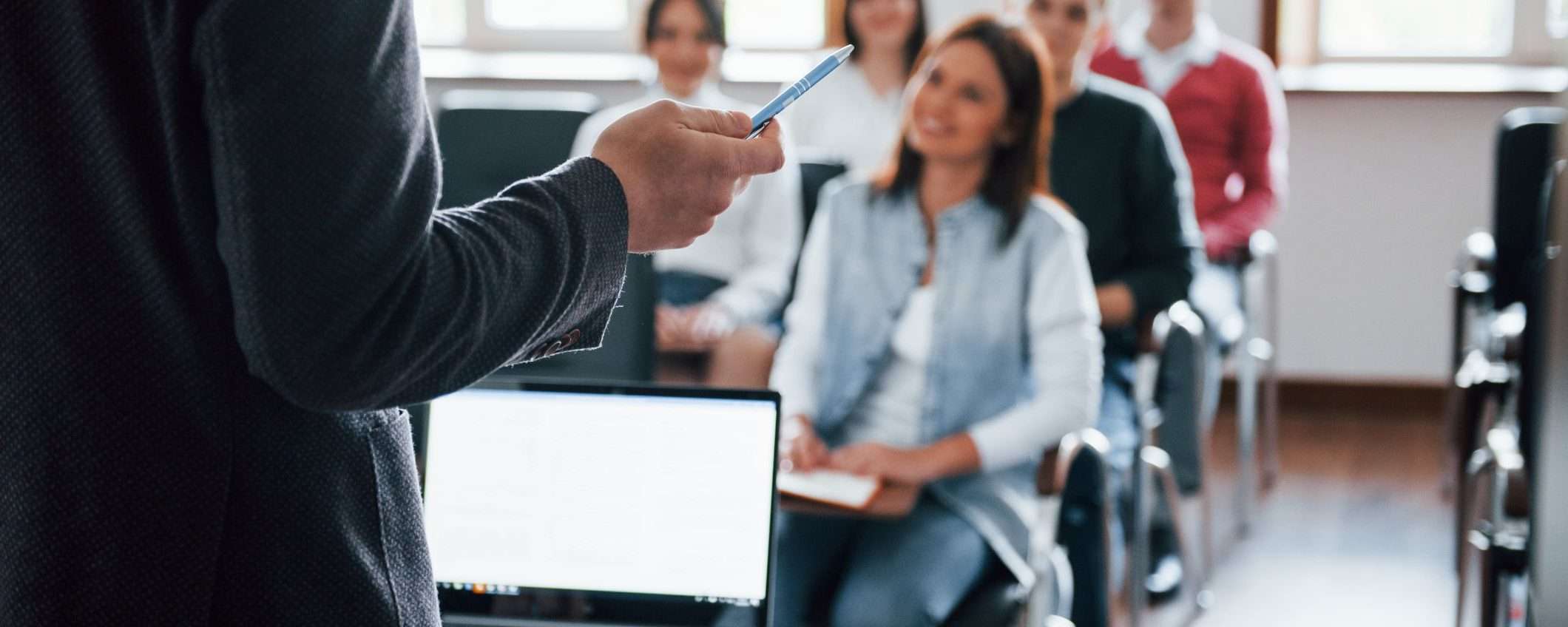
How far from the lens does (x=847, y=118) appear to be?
4320mm

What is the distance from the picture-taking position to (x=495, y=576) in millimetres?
1399

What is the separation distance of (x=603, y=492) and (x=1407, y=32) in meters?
4.54

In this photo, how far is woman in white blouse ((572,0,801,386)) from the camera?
3.35 m

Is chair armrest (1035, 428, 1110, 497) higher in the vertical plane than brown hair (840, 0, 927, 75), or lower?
lower

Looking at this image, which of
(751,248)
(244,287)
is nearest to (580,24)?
(751,248)

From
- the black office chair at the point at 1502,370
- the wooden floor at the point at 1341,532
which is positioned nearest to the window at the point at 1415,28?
the wooden floor at the point at 1341,532

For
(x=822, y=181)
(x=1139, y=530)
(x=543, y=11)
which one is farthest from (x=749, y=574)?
(x=543, y=11)

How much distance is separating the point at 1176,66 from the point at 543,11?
2513mm

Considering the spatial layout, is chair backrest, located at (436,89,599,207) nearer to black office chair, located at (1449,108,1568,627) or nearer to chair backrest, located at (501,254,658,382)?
chair backrest, located at (501,254,658,382)

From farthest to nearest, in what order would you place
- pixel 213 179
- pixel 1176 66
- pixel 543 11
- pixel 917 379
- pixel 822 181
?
pixel 543 11 < pixel 1176 66 < pixel 822 181 < pixel 917 379 < pixel 213 179

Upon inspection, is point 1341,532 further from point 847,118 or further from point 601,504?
point 601,504

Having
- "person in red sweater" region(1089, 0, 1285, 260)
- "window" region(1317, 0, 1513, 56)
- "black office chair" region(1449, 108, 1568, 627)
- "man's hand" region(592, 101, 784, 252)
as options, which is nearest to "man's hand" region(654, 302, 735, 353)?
"person in red sweater" region(1089, 0, 1285, 260)

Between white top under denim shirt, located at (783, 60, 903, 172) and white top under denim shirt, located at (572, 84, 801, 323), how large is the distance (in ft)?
1.89

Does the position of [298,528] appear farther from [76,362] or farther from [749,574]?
[749,574]
